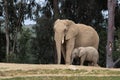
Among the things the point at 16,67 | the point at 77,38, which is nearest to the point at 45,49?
the point at 77,38

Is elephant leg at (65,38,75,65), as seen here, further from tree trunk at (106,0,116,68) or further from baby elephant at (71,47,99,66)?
tree trunk at (106,0,116,68)

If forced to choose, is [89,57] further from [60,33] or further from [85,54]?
[60,33]

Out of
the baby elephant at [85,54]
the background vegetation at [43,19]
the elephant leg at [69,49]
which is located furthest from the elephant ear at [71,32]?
the background vegetation at [43,19]

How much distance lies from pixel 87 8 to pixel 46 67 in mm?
13691

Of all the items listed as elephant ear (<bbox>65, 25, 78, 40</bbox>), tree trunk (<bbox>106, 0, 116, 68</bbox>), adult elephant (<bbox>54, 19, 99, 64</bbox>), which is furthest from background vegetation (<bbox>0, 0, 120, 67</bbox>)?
elephant ear (<bbox>65, 25, 78, 40</bbox>)

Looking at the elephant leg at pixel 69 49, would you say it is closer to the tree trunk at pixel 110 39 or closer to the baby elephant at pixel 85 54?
the baby elephant at pixel 85 54

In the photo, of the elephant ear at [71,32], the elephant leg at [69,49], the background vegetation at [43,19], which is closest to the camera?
the elephant leg at [69,49]

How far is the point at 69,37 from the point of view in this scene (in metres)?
17.1

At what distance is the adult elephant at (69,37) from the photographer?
55.0 feet

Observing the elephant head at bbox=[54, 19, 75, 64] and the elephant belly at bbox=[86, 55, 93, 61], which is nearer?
the elephant head at bbox=[54, 19, 75, 64]

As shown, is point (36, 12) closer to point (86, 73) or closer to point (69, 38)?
point (69, 38)

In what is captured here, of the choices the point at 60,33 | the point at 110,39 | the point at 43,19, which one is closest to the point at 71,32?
the point at 60,33

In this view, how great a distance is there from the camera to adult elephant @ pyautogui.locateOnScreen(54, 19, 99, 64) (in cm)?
1675

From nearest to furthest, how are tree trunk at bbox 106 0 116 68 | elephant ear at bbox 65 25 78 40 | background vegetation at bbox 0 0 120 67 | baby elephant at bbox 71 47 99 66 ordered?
baby elephant at bbox 71 47 99 66 → elephant ear at bbox 65 25 78 40 → tree trunk at bbox 106 0 116 68 → background vegetation at bbox 0 0 120 67
